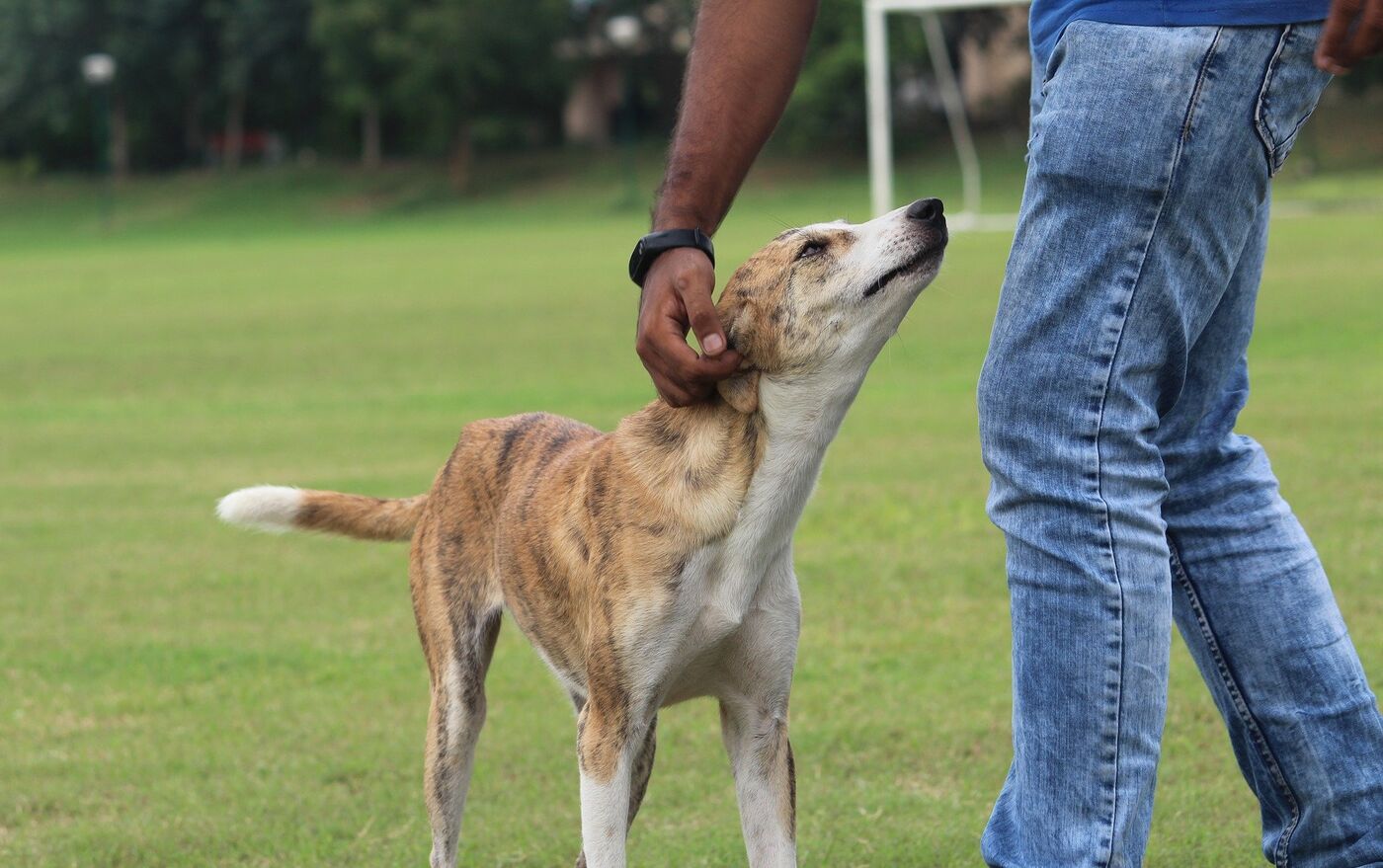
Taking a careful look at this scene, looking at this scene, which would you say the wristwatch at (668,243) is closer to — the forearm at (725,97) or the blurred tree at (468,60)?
the forearm at (725,97)

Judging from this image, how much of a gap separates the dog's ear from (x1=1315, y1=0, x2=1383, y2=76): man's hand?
1075 millimetres

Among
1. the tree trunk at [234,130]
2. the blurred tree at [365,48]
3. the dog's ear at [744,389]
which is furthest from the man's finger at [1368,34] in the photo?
the tree trunk at [234,130]

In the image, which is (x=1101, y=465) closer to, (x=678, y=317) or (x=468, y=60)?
(x=678, y=317)

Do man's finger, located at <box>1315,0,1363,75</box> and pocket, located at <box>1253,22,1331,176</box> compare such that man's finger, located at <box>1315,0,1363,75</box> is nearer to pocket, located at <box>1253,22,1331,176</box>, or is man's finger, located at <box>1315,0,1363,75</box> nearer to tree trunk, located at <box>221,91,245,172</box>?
pocket, located at <box>1253,22,1331,176</box>

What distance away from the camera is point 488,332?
55.1ft

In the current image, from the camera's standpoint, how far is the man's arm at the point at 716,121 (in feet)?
9.34

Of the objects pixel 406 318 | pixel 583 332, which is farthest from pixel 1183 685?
pixel 406 318

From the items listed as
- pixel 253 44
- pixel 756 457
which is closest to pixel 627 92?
pixel 253 44

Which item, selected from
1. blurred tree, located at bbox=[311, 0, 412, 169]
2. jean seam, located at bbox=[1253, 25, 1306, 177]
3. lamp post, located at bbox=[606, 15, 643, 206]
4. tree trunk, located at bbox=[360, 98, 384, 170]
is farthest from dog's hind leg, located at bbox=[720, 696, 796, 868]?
tree trunk, located at bbox=[360, 98, 384, 170]

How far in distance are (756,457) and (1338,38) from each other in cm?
118

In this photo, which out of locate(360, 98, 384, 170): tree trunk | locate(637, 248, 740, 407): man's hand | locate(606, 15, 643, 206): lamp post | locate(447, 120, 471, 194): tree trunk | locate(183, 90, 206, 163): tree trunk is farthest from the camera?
locate(183, 90, 206, 163): tree trunk

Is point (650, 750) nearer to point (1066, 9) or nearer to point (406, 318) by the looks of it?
point (1066, 9)

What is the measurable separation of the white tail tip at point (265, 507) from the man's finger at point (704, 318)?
5.60ft

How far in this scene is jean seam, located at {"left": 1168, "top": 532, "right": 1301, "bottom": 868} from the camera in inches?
123
